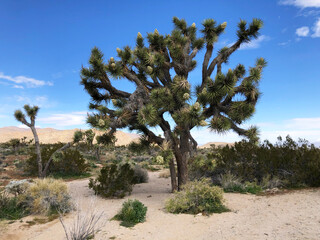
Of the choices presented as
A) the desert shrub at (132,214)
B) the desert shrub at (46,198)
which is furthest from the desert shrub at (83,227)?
the desert shrub at (46,198)

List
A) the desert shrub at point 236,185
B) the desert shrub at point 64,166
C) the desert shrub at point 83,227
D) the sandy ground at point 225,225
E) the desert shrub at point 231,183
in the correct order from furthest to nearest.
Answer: the desert shrub at point 64,166 → the desert shrub at point 231,183 → the desert shrub at point 236,185 → the sandy ground at point 225,225 → the desert shrub at point 83,227

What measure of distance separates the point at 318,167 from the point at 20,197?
11.3 m

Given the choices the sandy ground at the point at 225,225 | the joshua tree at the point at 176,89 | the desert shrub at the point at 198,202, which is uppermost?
the joshua tree at the point at 176,89

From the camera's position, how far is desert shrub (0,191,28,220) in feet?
24.2

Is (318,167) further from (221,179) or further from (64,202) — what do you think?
(64,202)

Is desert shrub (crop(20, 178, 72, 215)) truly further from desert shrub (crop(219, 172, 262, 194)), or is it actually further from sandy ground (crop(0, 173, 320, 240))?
desert shrub (crop(219, 172, 262, 194))

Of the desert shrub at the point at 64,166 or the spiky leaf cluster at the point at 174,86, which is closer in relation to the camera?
the spiky leaf cluster at the point at 174,86

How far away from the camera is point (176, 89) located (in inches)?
335

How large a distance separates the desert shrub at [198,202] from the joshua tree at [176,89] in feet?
6.61

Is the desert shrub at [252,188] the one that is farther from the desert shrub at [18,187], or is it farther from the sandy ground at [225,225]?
the desert shrub at [18,187]

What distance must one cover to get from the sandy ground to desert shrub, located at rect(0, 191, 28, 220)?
600mm

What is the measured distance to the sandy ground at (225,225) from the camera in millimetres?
5664

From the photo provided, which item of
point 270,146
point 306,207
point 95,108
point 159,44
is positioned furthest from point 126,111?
point 270,146

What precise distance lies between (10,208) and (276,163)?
10.9m
